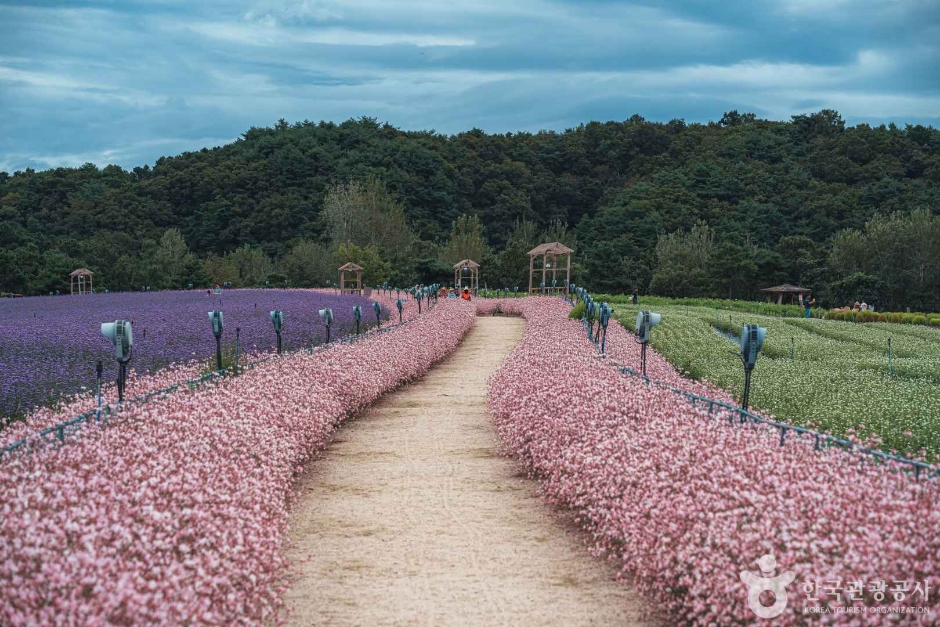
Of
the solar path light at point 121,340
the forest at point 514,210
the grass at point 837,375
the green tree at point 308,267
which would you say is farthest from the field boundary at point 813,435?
the green tree at point 308,267

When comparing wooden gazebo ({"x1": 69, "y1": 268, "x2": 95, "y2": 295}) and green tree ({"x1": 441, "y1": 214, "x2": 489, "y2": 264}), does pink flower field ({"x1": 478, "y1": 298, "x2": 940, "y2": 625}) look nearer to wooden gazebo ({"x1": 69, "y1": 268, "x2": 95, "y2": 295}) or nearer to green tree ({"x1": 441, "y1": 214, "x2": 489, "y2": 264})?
wooden gazebo ({"x1": 69, "y1": 268, "x2": 95, "y2": 295})

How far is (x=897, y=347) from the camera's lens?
21797 mm

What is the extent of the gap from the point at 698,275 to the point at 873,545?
1936 inches

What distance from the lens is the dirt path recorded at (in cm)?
555

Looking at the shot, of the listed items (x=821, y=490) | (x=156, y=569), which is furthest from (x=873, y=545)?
(x=156, y=569)

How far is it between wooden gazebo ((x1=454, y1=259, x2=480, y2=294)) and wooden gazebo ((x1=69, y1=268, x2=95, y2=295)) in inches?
855

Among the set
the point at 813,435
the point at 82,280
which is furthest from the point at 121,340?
the point at 82,280

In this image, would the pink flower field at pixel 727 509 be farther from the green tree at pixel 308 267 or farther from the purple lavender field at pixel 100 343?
the green tree at pixel 308 267

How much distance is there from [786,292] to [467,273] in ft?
66.8

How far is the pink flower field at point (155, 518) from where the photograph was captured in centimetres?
360

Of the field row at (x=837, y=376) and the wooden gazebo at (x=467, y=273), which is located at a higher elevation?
the wooden gazebo at (x=467, y=273)

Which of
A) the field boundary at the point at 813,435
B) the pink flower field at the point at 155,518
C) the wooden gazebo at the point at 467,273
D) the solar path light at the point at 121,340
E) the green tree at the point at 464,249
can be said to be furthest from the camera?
A: the green tree at the point at 464,249

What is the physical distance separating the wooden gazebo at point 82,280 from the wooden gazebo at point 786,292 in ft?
134

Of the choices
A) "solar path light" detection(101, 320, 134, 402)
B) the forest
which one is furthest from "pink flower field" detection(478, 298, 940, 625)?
the forest
